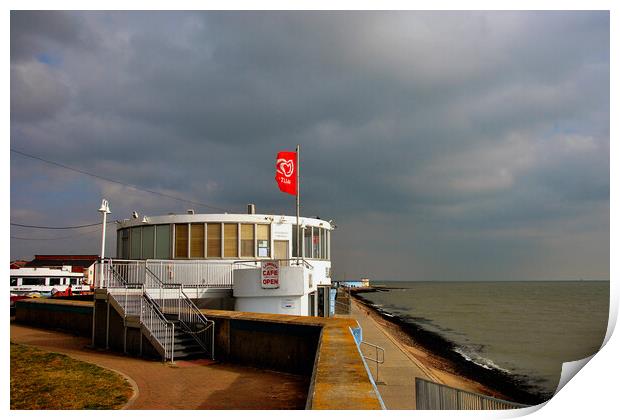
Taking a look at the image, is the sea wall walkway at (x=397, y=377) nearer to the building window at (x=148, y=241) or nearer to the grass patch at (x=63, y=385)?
the grass patch at (x=63, y=385)

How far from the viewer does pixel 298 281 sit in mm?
18234

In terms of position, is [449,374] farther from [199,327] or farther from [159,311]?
[159,311]

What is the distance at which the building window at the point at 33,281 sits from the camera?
5862cm

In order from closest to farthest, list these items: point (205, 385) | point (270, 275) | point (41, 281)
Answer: point (205, 385), point (270, 275), point (41, 281)

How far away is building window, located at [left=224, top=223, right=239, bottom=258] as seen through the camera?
22.2 meters

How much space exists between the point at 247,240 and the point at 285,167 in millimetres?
4052

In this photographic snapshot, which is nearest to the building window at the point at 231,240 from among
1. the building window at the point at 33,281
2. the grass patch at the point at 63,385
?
the grass patch at the point at 63,385

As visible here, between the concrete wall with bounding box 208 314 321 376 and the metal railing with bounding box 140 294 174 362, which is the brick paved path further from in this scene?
the metal railing with bounding box 140 294 174 362

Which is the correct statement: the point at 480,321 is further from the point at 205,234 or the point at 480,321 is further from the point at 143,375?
the point at 143,375

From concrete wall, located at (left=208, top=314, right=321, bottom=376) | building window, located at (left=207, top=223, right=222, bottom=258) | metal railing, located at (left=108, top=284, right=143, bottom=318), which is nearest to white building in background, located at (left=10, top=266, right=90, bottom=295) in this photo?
building window, located at (left=207, top=223, right=222, bottom=258)

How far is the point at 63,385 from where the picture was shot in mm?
10219

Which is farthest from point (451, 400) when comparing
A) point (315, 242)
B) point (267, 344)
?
point (315, 242)

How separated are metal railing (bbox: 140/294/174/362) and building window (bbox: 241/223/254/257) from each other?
24.5 ft
